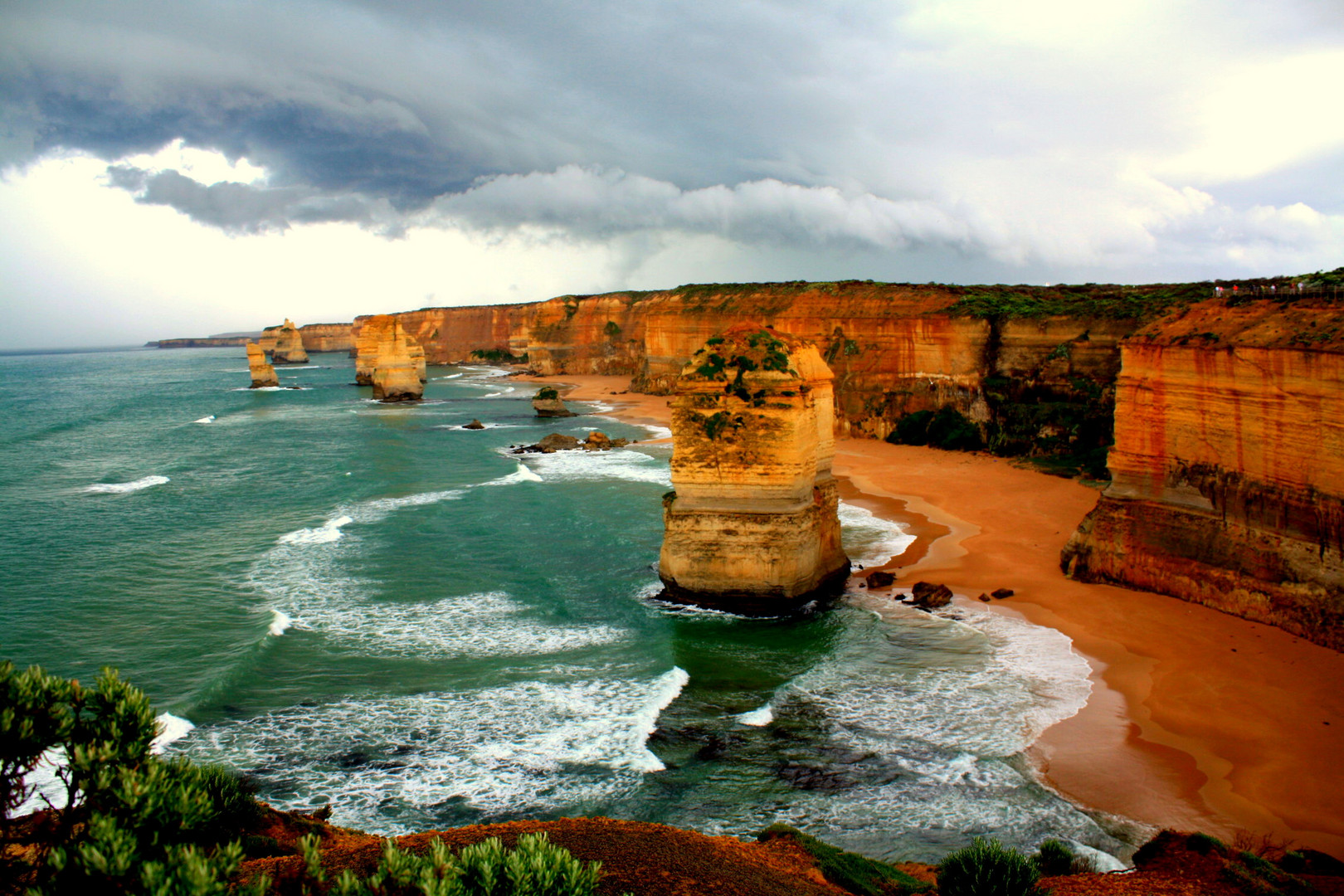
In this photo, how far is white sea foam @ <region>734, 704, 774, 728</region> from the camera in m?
13.9

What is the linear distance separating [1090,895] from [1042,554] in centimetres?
1565

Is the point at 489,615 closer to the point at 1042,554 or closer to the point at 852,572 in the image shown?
the point at 852,572

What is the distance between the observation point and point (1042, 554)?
73.5ft

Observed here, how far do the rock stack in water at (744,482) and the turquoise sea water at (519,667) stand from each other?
102 centimetres

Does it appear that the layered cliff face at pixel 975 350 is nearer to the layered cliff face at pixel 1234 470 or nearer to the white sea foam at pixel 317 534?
the layered cliff face at pixel 1234 470

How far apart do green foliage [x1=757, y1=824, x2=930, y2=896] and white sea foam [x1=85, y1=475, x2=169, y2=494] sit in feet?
117

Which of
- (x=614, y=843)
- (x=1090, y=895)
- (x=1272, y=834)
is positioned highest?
(x=614, y=843)

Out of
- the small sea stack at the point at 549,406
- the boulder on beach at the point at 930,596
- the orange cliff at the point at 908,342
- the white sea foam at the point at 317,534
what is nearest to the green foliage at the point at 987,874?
the boulder on beach at the point at 930,596

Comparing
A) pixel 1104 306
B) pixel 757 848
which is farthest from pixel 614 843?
pixel 1104 306

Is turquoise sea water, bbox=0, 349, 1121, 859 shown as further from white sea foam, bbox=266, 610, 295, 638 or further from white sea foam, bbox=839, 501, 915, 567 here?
white sea foam, bbox=839, 501, 915, 567

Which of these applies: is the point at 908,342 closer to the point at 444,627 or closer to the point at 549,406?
the point at 549,406

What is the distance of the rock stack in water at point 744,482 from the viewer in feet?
61.7

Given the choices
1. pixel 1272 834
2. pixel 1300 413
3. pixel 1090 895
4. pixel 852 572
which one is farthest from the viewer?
pixel 852 572

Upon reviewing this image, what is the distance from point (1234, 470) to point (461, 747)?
16650 mm
